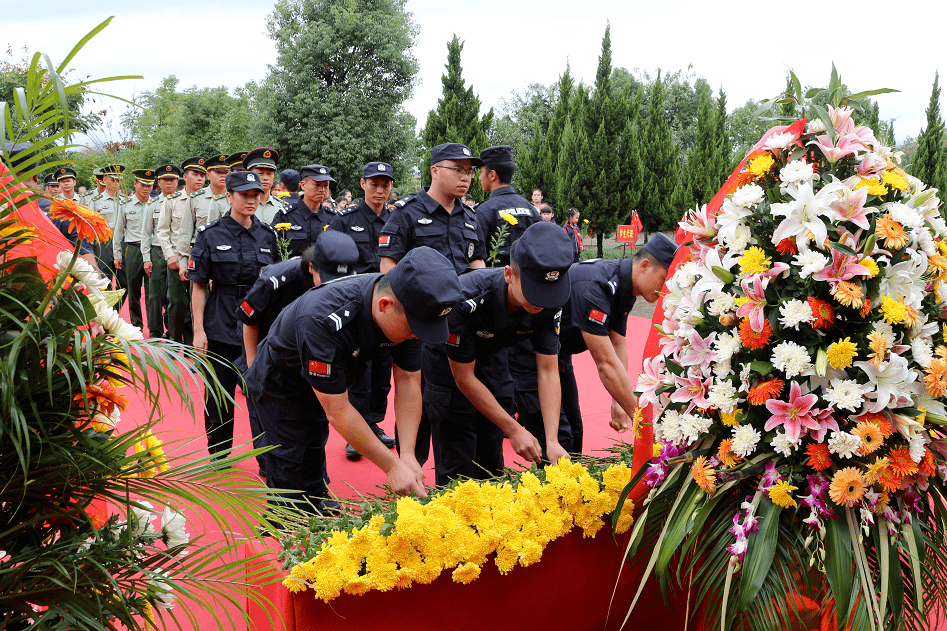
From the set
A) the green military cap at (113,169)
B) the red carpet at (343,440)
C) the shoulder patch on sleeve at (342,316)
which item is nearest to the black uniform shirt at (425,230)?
the red carpet at (343,440)

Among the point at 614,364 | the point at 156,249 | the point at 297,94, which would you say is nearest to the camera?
the point at 614,364

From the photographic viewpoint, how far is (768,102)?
2000 millimetres

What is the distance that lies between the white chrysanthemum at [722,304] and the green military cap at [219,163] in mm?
6346

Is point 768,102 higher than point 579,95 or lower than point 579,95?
lower

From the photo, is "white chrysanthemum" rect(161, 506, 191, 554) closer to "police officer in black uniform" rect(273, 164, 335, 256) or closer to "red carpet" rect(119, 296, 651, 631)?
"red carpet" rect(119, 296, 651, 631)

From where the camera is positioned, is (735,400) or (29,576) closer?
(29,576)

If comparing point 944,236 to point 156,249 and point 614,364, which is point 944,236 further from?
point 156,249

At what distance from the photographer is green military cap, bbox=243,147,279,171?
693 centimetres

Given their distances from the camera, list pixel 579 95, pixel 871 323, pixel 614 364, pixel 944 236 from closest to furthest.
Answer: pixel 871 323, pixel 944 236, pixel 614 364, pixel 579 95

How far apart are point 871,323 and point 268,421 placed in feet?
7.24

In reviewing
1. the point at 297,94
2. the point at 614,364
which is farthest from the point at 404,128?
the point at 614,364

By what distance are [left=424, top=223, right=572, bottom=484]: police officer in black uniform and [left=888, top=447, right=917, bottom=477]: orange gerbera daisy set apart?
4.32ft

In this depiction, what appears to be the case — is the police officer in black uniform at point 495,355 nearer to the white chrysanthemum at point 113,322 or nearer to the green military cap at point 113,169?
the white chrysanthemum at point 113,322

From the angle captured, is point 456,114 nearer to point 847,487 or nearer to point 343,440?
point 343,440
